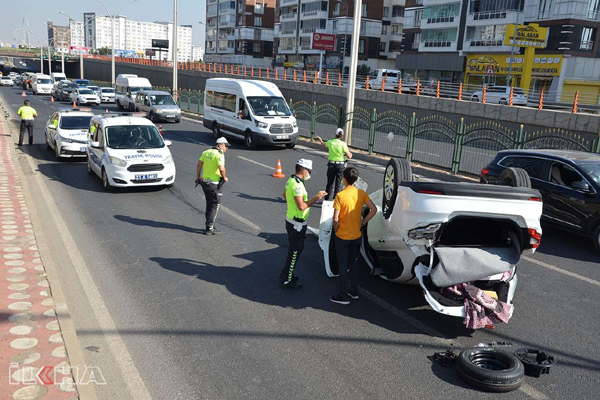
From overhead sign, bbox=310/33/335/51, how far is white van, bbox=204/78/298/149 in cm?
5053

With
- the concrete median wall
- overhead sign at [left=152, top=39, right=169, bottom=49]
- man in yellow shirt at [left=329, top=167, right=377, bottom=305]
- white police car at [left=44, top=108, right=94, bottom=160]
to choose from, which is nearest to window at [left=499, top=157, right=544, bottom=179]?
man in yellow shirt at [left=329, top=167, right=377, bottom=305]

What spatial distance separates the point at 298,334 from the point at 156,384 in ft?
5.70

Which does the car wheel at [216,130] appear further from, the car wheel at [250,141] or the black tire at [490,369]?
the black tire at [490,369]

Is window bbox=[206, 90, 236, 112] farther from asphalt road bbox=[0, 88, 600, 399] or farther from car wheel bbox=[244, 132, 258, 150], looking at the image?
asphalt road bbox=[0, 88, 600, 399]

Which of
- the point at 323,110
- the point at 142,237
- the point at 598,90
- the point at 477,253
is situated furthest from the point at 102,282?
the point at 598,90

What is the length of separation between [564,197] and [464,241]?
4708mm

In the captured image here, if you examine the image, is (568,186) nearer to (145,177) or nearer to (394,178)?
(394,178)

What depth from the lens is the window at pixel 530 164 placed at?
1070cm

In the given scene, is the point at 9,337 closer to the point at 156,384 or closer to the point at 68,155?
the point at 156,384

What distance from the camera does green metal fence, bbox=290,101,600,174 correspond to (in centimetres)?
1537

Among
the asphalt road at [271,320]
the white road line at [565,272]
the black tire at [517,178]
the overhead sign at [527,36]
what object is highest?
the overhead sign at [527,36]

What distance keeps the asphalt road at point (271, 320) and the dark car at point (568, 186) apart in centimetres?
53

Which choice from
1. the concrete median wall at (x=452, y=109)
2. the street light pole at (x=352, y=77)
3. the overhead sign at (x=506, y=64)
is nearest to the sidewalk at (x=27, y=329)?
the street light pole at (x=352, y=77)

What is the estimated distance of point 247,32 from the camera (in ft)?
319
